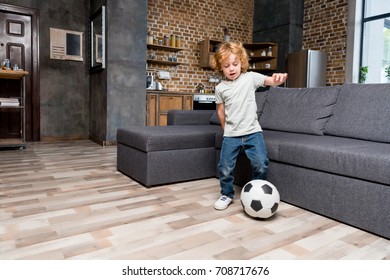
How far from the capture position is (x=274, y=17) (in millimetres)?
6777

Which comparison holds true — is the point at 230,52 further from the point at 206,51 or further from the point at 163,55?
the point at 206,51

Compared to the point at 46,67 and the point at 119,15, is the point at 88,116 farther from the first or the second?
the point at 119,15

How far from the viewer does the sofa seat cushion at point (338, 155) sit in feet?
5.59

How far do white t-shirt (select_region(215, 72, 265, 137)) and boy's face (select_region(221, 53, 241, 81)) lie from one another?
0.05 metres

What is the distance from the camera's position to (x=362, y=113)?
237 cm

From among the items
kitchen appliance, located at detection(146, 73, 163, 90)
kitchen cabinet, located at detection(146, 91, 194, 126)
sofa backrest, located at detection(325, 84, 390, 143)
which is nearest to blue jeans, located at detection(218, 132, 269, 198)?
sofa backrest, located at detection(325, 84, 390, 143)

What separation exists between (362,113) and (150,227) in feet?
5.48

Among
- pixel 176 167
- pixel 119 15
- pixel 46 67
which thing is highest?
pixel 119 15

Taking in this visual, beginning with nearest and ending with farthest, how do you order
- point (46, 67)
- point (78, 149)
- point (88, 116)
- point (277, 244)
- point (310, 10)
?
point (277, 244) < point (78, 149) < point (46, 67) < point (88, 116) < point (310, 10)

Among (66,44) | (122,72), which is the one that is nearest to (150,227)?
(122,72)

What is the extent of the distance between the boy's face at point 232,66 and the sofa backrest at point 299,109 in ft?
2.89

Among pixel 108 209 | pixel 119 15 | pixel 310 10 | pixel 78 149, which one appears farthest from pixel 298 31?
pixel 108 209

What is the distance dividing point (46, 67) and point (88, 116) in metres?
1.03

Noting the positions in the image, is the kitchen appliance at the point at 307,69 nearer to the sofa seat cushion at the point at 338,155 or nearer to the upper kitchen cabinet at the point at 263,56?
the upper kitchen cabinet at the point at 263,56
